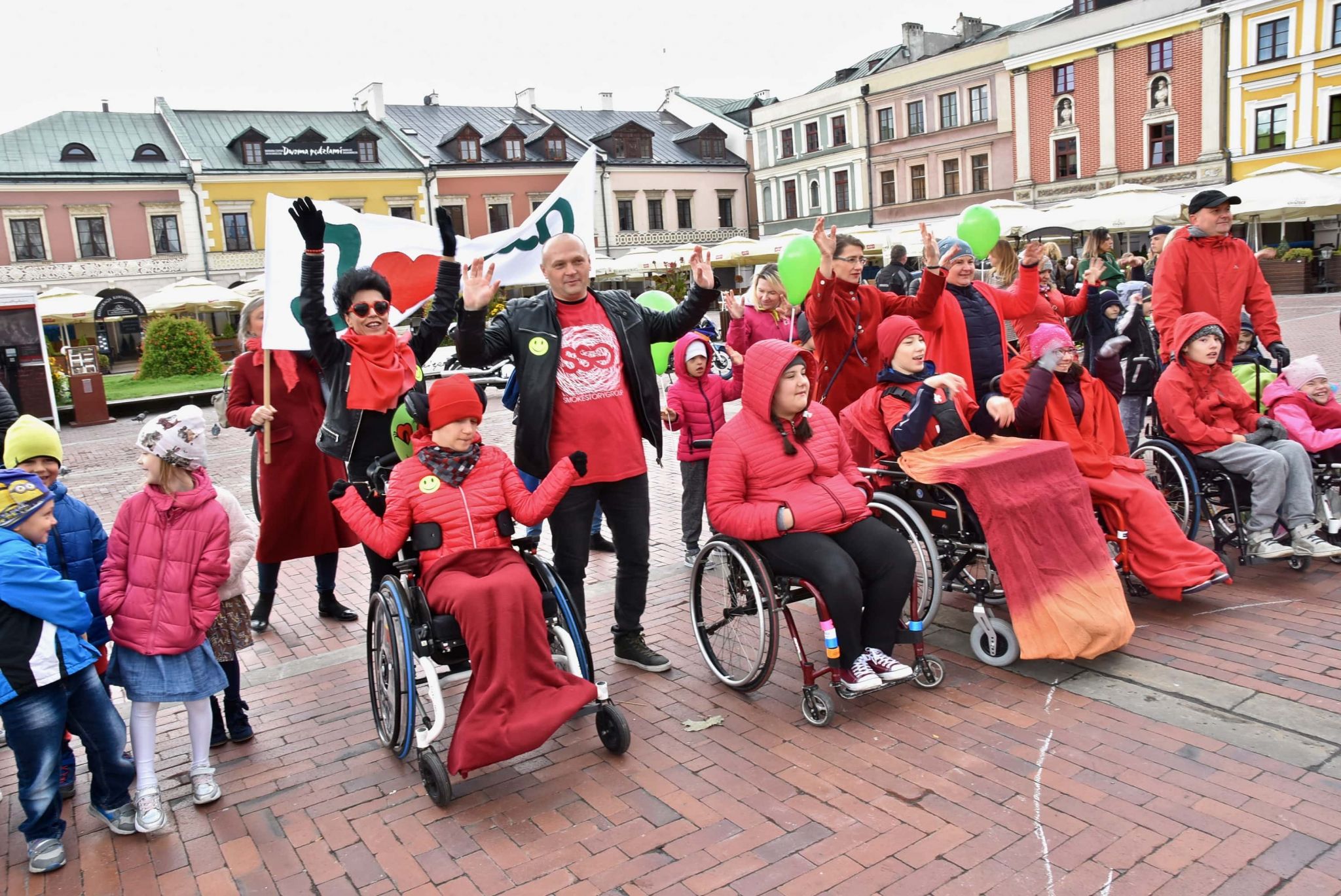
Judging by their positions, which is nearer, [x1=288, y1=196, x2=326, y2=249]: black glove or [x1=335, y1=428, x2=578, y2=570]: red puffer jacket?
[x1=335, y1=428, x2=578, y2=570]: red puffer jacket

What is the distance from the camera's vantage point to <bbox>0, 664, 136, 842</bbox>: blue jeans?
3.18 meters

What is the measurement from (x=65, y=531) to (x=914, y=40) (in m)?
48.0

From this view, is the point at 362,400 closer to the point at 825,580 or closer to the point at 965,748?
the point at 825,580

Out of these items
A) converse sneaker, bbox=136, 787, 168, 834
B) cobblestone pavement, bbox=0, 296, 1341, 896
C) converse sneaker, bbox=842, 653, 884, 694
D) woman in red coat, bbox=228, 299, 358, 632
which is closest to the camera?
cobblestone pavement, bbox=0, 296, 1341, 896

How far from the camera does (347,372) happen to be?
4.41 meters

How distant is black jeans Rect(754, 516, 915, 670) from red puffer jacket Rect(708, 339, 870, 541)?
9 cm

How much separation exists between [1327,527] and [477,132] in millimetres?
43334

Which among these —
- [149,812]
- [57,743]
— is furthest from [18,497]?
[149,812]

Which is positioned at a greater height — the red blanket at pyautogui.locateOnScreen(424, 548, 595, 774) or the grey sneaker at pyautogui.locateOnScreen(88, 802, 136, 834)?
the red blanket at pyautogui.locateOnScreen(424, 548, 595, 774)

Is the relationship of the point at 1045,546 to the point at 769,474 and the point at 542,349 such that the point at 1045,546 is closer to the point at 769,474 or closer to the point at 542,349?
the point at 769,474

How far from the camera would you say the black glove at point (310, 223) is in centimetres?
408

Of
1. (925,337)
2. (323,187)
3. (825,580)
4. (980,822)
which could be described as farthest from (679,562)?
(323,187)

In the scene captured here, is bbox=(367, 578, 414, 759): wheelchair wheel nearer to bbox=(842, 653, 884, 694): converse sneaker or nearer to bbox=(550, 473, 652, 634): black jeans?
bbox=(550, 473, 652, 634): black jeans

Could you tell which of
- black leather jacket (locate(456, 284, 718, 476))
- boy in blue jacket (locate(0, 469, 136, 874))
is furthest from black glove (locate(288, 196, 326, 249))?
boy in blue jacket (locate(0, 469, 136, 874))
